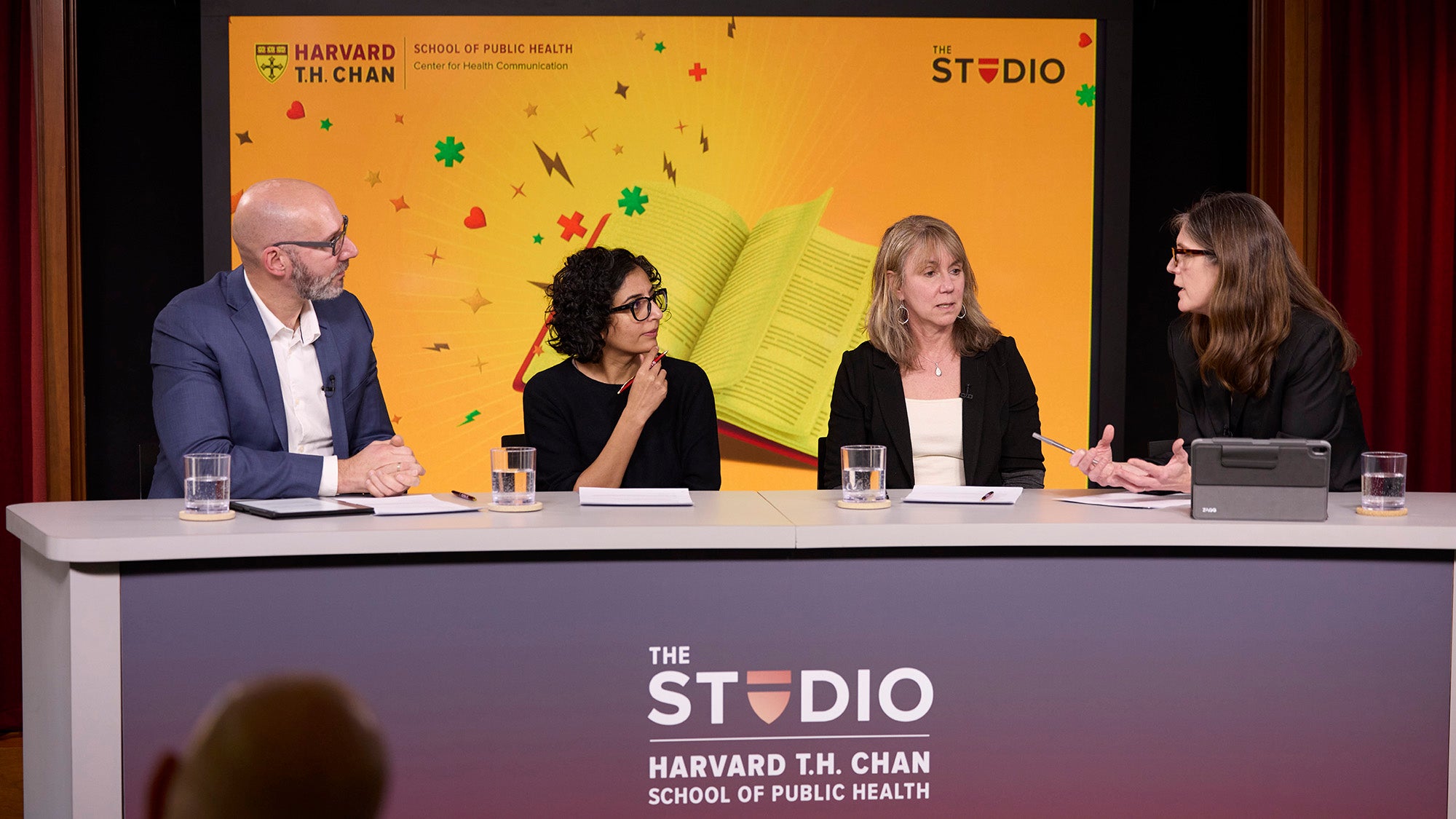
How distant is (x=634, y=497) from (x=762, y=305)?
6.50 feet

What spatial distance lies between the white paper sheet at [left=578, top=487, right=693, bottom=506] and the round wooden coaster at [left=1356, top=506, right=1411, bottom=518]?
1208 millimetres

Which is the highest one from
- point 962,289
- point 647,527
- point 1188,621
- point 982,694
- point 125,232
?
A: point 125,232

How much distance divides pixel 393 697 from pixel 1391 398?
336 centimetres

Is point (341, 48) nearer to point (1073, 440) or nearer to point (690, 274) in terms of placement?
point (690, 274)

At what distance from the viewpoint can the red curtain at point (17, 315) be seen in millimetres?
3500

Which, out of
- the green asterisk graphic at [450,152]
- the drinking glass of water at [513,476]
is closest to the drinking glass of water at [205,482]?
the drinking glass of water at [513,476]

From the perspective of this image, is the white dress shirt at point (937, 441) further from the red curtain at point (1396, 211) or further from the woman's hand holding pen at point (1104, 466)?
the red curtain at point (1396, 211)

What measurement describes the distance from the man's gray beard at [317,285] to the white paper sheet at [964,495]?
1348mm

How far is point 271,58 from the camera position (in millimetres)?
3814

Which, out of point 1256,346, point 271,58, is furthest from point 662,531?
point 271,58

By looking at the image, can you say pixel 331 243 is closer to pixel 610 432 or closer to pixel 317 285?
pixel 317 285

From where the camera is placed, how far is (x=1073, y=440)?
4.00m

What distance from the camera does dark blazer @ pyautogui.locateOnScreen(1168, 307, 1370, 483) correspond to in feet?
7.88

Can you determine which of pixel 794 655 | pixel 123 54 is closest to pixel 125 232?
pixel 123 54
